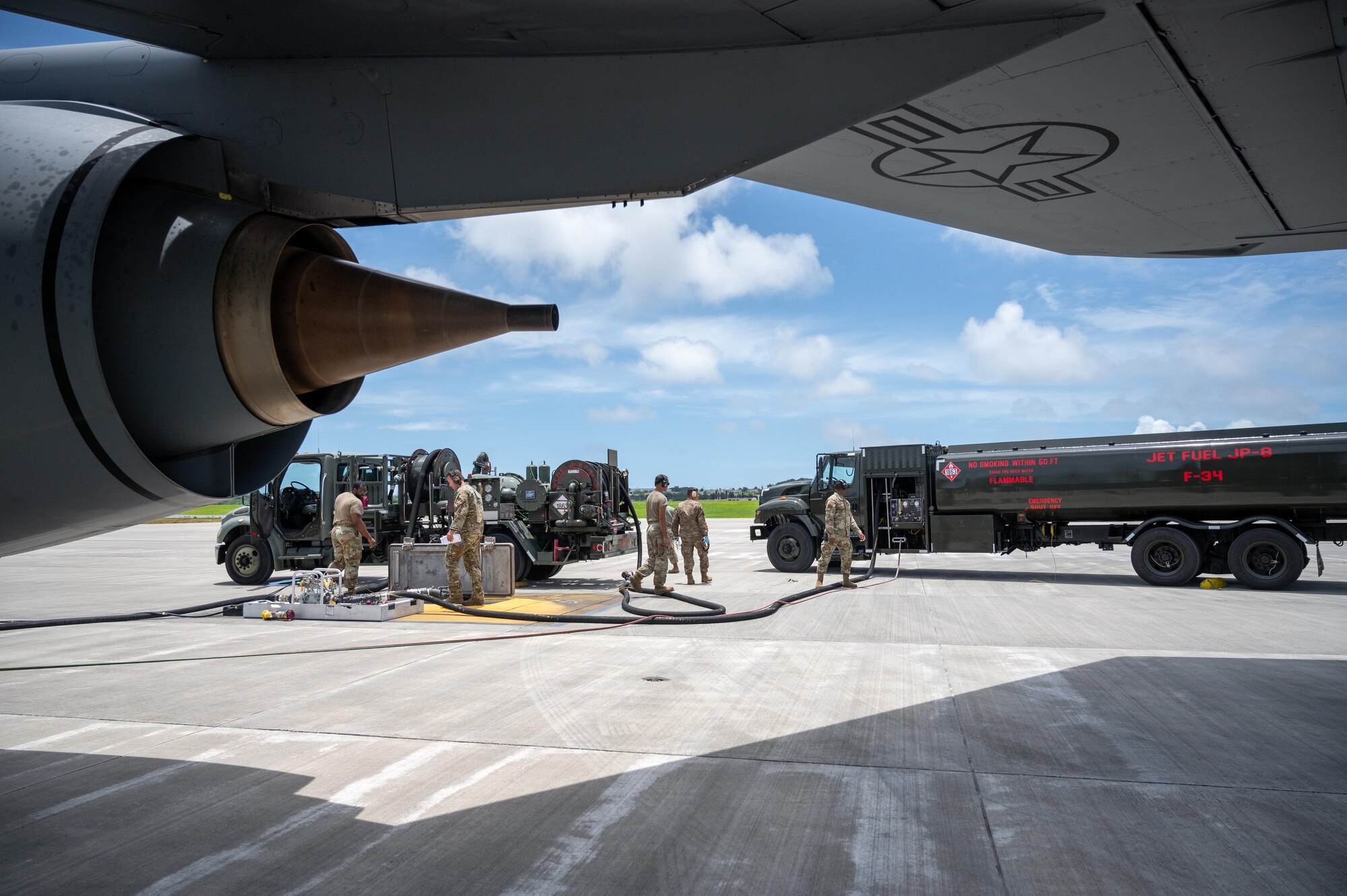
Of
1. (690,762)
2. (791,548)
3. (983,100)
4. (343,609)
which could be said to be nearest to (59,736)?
(690,762)

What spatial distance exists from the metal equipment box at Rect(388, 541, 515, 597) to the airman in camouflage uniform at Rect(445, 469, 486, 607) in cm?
83

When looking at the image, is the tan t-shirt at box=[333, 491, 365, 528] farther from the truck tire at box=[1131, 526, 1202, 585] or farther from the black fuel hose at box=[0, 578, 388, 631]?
the truck tire at box=[1131, 526, 1202, 585]

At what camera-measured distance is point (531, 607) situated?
35.3 ft

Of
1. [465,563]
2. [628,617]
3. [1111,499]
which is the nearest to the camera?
[628,617]

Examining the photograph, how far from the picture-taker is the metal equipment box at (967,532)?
14.3m

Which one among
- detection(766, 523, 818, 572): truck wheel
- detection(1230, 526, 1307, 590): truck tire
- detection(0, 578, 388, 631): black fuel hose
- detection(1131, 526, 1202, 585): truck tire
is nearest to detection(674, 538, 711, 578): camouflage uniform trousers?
detection(766, 523, 818, 572): truck wheel

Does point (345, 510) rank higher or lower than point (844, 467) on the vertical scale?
lower

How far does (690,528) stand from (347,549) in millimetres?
5196

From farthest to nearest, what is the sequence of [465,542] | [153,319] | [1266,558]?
1. [1266,558]
2. [465,542]
3. [153,319]

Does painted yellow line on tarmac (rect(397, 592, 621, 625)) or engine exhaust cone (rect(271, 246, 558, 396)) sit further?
painted yellow line on tarmac (rect(397, 592, 621, 625))

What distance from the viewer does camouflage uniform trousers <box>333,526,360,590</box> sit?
1180 centimetres

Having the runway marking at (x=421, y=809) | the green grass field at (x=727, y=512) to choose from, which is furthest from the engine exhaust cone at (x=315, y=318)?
the green grass field at (x=727, y=512)

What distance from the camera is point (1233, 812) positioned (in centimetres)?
380

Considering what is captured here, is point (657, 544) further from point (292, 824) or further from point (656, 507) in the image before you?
point (292, 824)
